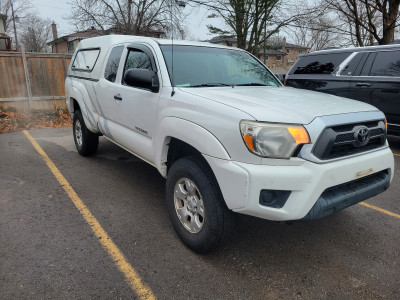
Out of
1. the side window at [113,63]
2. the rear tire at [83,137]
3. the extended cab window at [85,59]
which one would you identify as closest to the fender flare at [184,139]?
the side window at [113,63]

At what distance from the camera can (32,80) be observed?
35.9 ft

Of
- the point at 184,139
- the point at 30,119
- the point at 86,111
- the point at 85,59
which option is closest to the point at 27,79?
the point at 30,119

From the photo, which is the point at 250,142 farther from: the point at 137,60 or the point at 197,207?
the point at 137,60

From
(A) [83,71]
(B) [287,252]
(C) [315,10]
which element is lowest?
(B) [287,252]

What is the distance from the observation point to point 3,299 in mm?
2266

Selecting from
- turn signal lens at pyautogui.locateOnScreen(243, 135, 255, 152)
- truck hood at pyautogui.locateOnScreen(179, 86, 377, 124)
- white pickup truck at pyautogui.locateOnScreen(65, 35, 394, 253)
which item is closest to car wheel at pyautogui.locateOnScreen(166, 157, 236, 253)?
white pickup truck at pyautogui.locateOnScreen(65, 35, 394, 253)

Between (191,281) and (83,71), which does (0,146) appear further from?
(191,281)

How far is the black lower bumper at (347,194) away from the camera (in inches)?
91.7

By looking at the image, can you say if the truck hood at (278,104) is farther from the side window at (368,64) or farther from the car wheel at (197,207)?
the side window at (368,64)

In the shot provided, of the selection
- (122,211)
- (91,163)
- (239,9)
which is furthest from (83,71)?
(239,9)

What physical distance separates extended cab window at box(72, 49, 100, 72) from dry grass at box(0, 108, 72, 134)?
4.24m

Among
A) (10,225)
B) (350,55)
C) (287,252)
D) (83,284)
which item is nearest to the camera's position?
(83,284)

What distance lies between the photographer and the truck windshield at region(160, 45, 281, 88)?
3.32m

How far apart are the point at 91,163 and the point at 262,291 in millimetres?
3972
